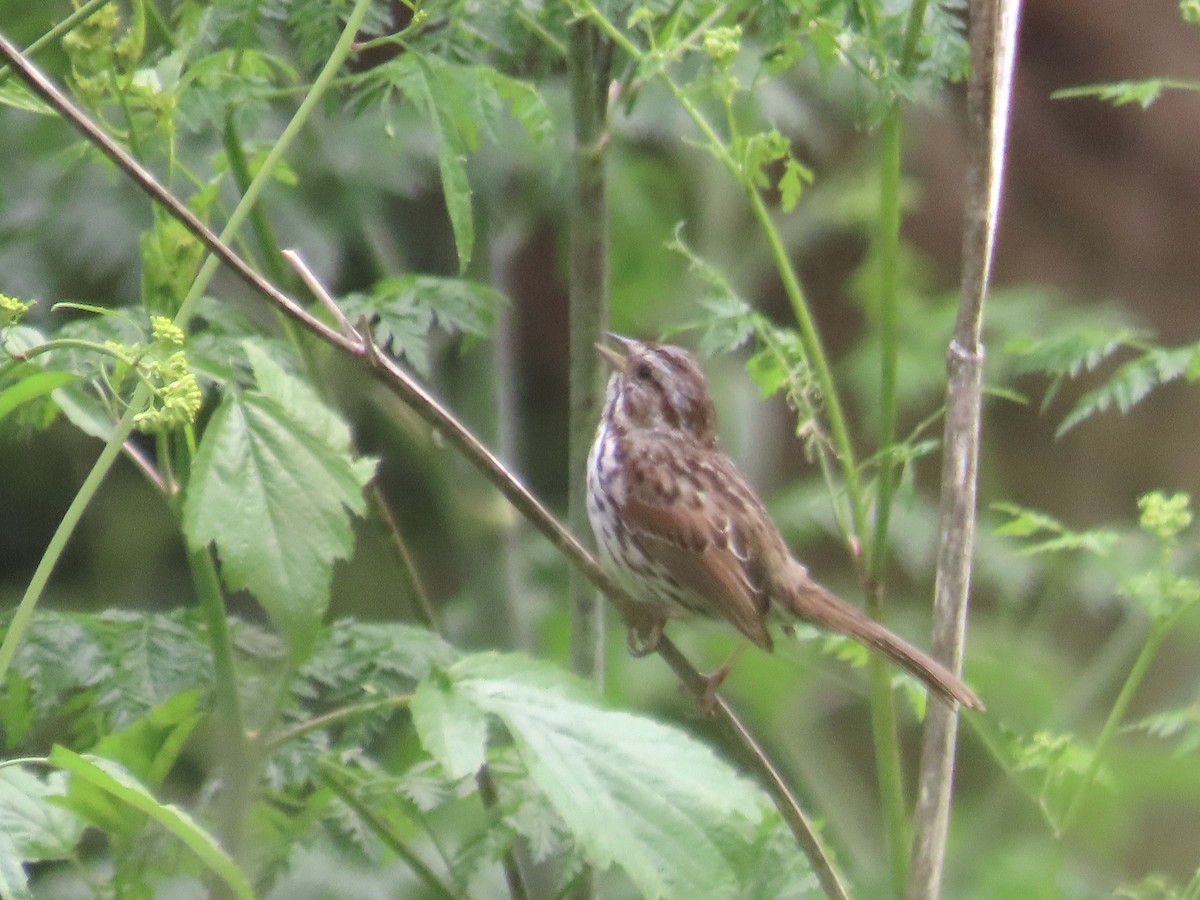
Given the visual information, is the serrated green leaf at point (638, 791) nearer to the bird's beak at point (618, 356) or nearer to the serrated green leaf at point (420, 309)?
the serrated green leaf at point (420, 309)

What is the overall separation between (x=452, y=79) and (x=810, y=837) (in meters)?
1.08

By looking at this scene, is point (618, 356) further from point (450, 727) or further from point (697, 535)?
point (450, 727)

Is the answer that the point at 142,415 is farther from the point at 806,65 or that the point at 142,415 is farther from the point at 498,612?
the point at 806,65

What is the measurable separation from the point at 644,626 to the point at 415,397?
1212 millimetres

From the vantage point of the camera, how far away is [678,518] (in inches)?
122

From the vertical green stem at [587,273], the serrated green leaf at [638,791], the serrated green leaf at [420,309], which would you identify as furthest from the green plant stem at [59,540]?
the vertical green stem at [587,273]

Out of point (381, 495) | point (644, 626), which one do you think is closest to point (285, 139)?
point (381, 495)

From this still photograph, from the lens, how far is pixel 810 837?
1955mm

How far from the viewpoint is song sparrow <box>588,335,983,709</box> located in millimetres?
2885

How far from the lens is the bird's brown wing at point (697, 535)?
291 cm

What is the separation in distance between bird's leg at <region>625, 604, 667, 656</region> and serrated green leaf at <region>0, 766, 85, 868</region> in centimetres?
109

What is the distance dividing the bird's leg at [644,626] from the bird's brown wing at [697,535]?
11 cm

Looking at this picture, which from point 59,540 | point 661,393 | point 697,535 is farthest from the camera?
point 661,393

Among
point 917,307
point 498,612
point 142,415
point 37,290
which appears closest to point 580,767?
point 142,415
